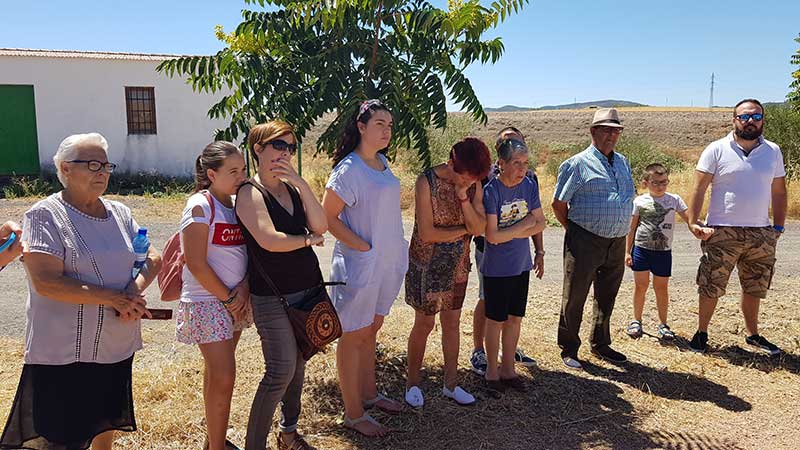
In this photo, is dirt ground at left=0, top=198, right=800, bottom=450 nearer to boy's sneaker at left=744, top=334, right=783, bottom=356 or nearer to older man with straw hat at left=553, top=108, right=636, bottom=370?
boy's sneaker at left=744, top=334, right=783, bottom=356

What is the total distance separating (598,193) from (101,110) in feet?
50.0

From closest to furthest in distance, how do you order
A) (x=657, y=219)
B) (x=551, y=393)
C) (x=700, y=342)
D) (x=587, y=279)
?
(x=551, y=393) → (x=587, y=279) → (x=700, y=342) → (x=657, y=219)

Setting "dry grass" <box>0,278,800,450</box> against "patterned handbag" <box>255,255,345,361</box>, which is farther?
"dry grass" <box>0,278,800,450</box>

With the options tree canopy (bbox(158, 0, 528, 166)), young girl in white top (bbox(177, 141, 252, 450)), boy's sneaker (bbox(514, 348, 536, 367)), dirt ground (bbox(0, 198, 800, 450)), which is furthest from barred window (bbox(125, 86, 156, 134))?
young girl in white top (bbox(177, 141, 252, 450))

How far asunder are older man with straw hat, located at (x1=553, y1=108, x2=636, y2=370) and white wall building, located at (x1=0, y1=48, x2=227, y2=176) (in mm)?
13840

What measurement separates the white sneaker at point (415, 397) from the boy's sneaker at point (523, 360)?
115cm

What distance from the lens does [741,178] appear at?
530 centimetres

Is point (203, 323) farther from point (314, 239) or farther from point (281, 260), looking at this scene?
point (314, 239)

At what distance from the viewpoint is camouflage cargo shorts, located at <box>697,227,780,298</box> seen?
541cm

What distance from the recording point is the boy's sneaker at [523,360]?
5.17m

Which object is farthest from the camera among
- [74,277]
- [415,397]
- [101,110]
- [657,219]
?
[101,110]

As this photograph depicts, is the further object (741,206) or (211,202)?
(741,206)

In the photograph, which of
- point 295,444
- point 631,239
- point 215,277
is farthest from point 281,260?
point 631,239

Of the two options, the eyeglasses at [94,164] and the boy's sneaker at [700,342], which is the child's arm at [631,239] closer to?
the boy's sneaker at [700,342]
